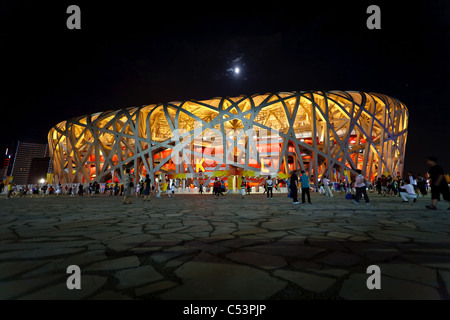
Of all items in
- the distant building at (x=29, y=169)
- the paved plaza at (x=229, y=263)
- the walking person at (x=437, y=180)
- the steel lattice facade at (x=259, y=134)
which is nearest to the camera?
the paved plaza at (x=229, y=263)

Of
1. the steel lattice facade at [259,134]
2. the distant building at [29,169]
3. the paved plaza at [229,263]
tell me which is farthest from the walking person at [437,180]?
the distant building at [29,169]

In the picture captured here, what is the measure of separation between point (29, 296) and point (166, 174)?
35.5 meters

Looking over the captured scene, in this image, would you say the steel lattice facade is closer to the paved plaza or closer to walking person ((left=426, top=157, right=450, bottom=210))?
walking person ((left=426, top=157, right=450, bottom=210))

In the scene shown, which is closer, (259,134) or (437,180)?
(437,180)

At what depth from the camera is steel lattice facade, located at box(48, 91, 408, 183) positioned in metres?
29.5

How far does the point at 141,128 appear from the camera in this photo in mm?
33844

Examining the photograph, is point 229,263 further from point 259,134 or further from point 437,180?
point 259,134

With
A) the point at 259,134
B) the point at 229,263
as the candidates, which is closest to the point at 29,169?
the point at 259,134

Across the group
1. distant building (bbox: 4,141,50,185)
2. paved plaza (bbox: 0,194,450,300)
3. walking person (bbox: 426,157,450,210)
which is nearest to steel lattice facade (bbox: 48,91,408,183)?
walking person (bbox: 426,157,450,210)

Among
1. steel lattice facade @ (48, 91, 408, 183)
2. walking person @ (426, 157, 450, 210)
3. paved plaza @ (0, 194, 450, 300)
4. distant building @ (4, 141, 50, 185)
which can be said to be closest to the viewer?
paved plaza @ (0, 194, 450, 300)

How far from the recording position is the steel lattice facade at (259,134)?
29.5 m

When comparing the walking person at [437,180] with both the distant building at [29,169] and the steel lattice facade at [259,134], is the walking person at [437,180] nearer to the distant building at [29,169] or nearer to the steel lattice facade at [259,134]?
the steel lattice facade at [259,134]

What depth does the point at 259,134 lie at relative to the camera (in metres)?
34.7
